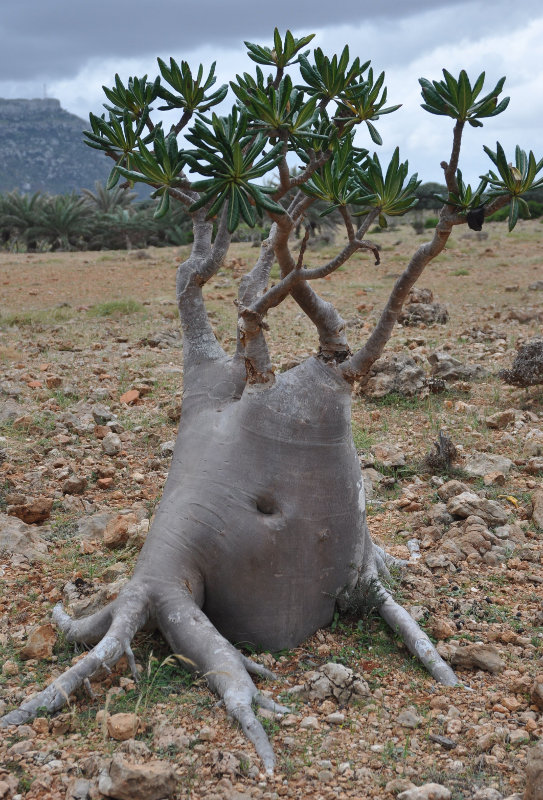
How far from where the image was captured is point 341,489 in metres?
2.97

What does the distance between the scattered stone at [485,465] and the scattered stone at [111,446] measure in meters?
2.14

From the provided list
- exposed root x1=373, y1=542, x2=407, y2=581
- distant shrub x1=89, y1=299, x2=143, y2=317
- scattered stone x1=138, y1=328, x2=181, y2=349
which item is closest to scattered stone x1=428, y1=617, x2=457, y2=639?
exposed root x1=373, y1=542, x2=407, y2=581

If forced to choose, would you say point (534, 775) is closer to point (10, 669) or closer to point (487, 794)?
point (487, 794)

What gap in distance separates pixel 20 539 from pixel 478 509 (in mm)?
2276

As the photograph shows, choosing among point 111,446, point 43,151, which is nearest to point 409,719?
point 111,446

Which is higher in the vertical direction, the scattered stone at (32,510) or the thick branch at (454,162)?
the thick branch at (454,162)

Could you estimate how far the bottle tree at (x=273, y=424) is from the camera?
7.94 feet

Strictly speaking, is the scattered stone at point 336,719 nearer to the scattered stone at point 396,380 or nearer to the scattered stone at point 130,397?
the scattered stone at point 396,380

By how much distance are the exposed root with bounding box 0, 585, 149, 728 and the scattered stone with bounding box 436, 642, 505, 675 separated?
114 cm

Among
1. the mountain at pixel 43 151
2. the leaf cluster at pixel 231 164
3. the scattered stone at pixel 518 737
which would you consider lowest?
the scattered stone at pixel 518 737

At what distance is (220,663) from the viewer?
2.52 m

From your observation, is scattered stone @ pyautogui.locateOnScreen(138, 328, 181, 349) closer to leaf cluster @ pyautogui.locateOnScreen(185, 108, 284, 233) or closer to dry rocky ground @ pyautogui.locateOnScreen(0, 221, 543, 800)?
dry rocky ground @ pyautogui.locateOnScreen(0, 221, 543, 800)

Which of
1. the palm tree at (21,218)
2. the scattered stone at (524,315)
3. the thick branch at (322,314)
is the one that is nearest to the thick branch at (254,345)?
the thick branch at (322,314)

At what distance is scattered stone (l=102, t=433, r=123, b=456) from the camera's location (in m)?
4.82
